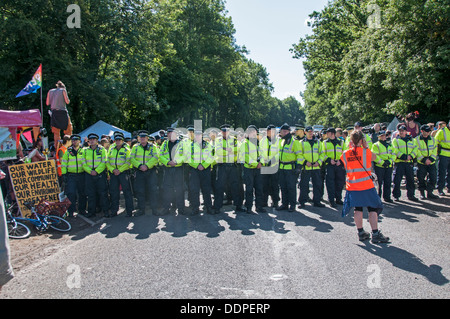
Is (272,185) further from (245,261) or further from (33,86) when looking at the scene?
(33,86)

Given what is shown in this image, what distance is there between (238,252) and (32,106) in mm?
17786

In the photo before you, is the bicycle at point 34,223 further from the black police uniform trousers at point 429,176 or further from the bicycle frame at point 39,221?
the black police uniform trousers at point 429,176

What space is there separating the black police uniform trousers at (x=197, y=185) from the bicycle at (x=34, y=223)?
2.98 metres

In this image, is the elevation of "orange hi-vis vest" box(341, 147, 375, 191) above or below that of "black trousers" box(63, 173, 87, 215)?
above

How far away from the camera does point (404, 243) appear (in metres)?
6.69

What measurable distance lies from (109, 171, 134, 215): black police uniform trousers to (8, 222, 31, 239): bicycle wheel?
2201 mm

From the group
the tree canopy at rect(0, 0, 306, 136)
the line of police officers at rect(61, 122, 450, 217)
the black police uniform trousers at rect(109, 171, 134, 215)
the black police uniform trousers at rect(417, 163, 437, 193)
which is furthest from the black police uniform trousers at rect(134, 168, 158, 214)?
the tree canopy at rect(0, 0, 306, 136)

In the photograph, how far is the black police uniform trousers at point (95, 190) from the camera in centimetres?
985

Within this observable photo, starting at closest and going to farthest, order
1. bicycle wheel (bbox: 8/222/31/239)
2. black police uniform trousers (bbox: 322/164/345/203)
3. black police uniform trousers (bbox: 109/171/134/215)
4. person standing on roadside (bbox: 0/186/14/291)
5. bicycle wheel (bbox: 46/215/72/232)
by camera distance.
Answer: person standing on roadside (bbox: 0/186/14/291), bicycle wheel (bbox: 8/222/31/239), bicycle wheel (bbox: 46/215/72/232), black police uniform trousers (bbox: 109/171/134/215), black police uniform trousers (bbox: 322/164/345/203)

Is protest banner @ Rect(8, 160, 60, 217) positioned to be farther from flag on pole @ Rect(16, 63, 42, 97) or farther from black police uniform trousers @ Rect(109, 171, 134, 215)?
flag on pole @ Rect(16, 63, 42, 97)

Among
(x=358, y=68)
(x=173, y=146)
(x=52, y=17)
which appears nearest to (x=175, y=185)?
(x=173, y=146)

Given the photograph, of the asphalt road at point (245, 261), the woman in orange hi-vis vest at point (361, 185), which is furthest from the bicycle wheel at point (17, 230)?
the woman in orange hi-vis vest at point (361, 185)

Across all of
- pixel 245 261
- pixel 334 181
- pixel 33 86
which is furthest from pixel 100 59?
pixel 245 261

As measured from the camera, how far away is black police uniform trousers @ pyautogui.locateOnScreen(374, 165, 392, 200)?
10.6 meters
